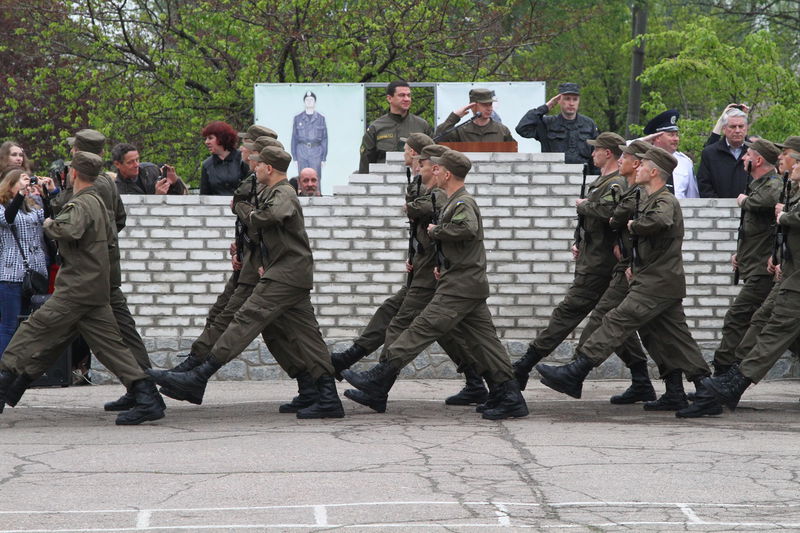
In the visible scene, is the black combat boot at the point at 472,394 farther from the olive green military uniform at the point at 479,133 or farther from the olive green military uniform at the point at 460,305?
the olive green military uniform at the point at 479,133

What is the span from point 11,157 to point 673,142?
5.81 metres

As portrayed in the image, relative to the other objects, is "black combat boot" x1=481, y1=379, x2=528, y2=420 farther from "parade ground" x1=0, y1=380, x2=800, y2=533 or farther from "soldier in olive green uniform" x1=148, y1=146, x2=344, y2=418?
"soldier in olive green uniform" x1=148, y1=146, x2=344, y2=418

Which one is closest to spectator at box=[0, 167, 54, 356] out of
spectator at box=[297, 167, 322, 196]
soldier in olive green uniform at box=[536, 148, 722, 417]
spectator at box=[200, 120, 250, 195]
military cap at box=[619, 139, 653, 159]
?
spectator at box=[200, 120, 250, 195]

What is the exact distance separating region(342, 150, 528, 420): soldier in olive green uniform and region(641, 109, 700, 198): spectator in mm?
2207

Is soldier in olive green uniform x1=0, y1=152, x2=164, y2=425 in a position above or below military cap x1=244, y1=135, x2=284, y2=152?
below

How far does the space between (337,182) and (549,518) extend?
8.79m

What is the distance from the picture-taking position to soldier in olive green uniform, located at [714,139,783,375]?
10.5m

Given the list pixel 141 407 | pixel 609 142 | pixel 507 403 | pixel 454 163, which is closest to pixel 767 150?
pixel 609 142

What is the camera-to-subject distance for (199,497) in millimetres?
6887

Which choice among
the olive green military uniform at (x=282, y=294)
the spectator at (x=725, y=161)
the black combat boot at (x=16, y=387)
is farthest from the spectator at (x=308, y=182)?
the black combat boot at (x=16, y=387)

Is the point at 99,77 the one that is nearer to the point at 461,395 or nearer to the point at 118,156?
the point at 118,156

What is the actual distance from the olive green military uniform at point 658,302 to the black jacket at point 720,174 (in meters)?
3.04

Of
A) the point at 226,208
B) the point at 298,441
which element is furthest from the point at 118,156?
the point at 298,441

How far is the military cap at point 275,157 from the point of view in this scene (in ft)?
32.2
